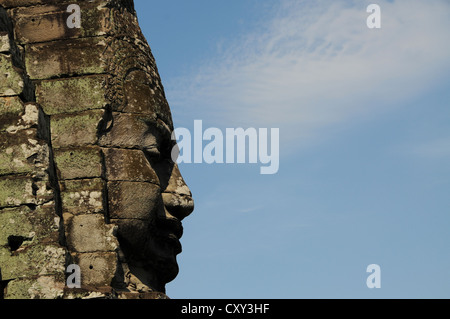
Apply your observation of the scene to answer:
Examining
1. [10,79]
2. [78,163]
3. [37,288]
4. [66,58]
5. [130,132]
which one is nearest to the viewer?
[37,288]

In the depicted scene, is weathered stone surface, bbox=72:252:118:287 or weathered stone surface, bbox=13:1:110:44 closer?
weathered stone surface, bbox=72:252:118:287

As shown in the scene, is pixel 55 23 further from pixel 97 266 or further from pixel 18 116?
pixel 97 266

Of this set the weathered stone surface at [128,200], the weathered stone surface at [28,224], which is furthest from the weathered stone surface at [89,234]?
the weathered stone surface at [28,224]

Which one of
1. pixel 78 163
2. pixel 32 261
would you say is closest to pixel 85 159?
pixel 78 163

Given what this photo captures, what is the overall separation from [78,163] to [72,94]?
994mm

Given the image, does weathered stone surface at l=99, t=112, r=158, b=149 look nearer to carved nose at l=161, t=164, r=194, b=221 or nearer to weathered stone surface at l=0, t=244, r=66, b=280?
carved nose at l=161, t=164, r=194, b=221

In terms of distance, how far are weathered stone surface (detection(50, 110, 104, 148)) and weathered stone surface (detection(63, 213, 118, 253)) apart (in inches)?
39.8

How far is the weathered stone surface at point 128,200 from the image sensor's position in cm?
1502

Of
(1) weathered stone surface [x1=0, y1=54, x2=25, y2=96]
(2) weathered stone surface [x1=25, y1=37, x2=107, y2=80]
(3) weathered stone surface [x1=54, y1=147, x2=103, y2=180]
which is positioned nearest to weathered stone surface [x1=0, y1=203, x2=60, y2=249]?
(3) weathered stone surface [x1=54, y1=147, x2=103, y2=180]

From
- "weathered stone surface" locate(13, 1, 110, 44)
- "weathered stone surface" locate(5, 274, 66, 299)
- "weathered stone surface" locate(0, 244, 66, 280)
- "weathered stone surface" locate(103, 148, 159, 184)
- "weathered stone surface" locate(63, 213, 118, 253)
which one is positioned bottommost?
"weathered stone surface" locate(5, 274, 66, 299)

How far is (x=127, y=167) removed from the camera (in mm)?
15141

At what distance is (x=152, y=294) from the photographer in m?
15.2

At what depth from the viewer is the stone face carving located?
1402 centimetres

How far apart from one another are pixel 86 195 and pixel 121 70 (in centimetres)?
185
